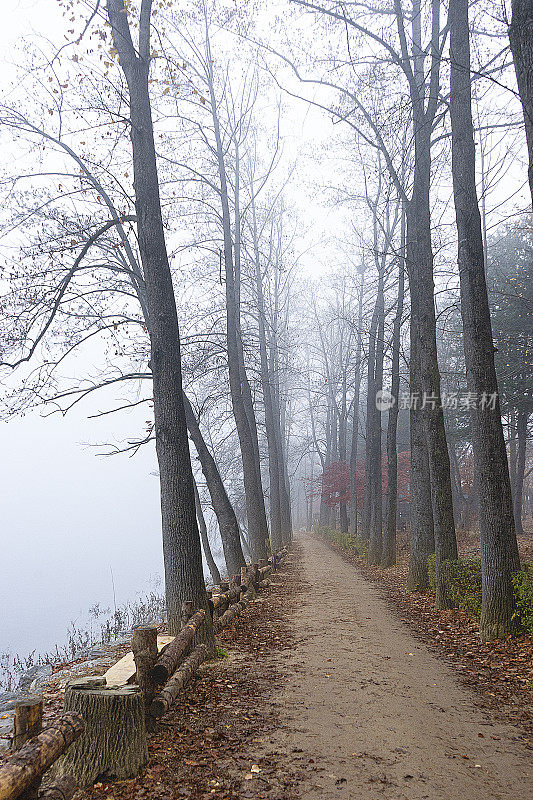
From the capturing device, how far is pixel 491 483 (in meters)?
7.62

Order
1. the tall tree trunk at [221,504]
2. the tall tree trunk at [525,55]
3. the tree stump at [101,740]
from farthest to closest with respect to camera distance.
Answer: the tall tree trunk at [221,504] → the tall tree trunk at [525,55] → the tree stump at [101,740]

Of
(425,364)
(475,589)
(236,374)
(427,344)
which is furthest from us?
(236,374)

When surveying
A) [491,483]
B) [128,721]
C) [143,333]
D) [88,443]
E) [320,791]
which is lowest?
[320,791]

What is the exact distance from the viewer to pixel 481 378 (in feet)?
25.6

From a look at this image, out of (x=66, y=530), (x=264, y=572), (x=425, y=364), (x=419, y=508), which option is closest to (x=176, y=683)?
(x=425, y=364)

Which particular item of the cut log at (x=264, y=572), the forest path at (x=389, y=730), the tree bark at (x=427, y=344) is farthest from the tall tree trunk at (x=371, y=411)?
the forest path at (x=389, y=730)

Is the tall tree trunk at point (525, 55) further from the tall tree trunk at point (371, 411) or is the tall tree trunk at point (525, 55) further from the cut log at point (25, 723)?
the tall tree trunk at point (371, 411)

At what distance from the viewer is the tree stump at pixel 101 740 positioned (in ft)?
12.7

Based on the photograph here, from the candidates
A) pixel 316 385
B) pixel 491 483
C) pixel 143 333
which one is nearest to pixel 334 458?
pixel 316 385

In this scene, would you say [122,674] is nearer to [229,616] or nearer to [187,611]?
[187,611]

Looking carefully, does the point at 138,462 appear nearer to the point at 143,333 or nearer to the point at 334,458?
the point at 334,458

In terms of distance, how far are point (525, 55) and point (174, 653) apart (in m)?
5.67

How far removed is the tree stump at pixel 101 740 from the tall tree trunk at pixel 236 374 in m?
11.4

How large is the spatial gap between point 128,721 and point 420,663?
3.96 m
